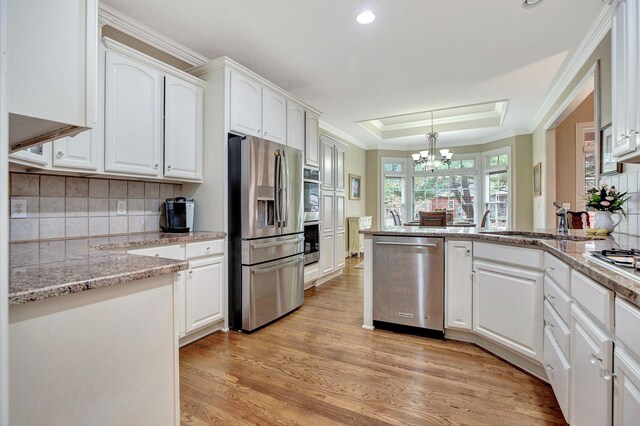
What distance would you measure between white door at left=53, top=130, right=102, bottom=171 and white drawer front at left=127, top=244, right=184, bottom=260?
0.67 metres

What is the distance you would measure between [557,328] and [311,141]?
3.28 metres

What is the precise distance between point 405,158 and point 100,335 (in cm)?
768

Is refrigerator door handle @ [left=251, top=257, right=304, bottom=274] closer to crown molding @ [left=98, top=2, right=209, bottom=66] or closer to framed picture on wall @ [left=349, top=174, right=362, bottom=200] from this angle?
crown molding @ [left=98, top=2, right=209, bottom=66]

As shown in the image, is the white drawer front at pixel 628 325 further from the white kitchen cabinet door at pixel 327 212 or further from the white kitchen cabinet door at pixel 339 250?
the white kitchen cabinet door at pixel 339 250

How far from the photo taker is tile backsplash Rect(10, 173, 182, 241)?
2.08 metres

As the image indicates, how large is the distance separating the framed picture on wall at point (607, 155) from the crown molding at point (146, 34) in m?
3.67

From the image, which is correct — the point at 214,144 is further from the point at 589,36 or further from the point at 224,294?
the point at 589,36

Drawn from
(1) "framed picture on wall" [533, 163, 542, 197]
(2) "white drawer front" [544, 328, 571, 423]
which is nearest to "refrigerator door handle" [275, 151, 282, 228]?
(2) "white drawer front" [544, 328, 571, 423]

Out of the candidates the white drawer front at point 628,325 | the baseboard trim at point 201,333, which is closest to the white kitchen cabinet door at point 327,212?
the baseboard trim at point 201,333

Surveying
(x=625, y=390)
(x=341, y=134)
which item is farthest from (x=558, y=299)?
(x=341, y=134)

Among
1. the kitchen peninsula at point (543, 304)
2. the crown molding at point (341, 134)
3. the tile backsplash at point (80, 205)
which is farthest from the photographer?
the crown molding at point (341, 134)

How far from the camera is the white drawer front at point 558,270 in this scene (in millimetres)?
1502

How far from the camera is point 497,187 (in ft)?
22.9

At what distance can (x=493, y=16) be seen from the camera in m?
2.52
